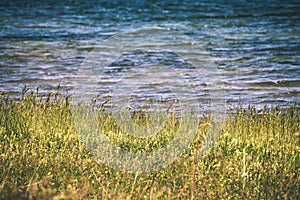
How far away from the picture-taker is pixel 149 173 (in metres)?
6.80

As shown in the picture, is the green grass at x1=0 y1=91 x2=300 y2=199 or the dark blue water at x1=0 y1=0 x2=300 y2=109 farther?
the dark blue water at x1=0 y1=0 x2=300 y2=109

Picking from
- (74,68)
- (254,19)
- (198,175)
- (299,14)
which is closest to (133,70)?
(74,68)

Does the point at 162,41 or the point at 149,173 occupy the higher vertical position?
the point at 149,173

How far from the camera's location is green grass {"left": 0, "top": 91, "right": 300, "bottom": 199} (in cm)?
615

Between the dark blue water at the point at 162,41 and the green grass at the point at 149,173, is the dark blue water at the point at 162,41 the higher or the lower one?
the lower one

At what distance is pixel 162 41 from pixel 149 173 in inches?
739

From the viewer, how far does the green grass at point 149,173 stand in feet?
20.2

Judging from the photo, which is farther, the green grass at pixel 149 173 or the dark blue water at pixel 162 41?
the dark blue water at pixel 162 41

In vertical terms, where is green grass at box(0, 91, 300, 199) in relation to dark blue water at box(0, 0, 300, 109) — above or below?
above

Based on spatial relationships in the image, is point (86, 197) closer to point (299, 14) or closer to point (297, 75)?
point (297, 75)

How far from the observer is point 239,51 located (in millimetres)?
22453

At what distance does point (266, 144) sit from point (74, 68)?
11979 millimetres

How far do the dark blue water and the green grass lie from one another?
546cm

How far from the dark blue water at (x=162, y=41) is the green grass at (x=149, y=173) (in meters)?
5.46
